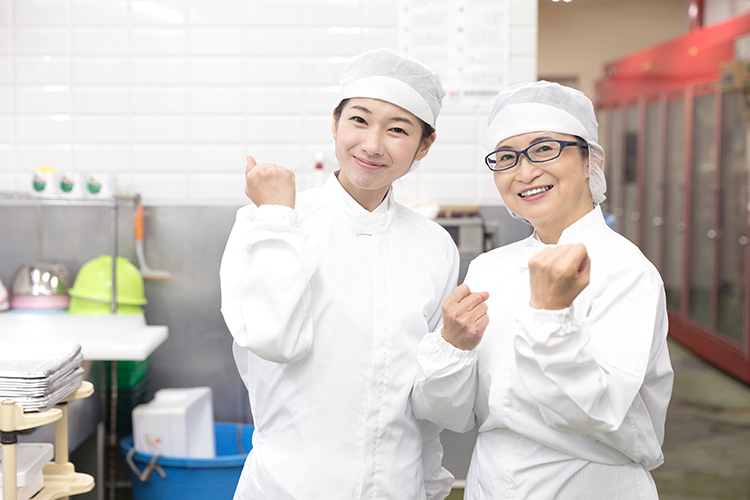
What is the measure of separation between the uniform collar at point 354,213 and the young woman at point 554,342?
0.25 metres

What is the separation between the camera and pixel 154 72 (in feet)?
9.68

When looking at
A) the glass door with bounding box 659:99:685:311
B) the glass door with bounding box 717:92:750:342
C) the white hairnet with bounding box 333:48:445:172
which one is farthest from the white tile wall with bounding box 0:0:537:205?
the glass door with bounding box 659:99:685:311

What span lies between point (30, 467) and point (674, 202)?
6406 millimetres

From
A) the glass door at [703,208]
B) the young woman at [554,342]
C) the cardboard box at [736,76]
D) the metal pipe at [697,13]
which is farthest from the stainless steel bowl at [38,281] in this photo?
the metal pipe at [697,13]

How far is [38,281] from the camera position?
278cm

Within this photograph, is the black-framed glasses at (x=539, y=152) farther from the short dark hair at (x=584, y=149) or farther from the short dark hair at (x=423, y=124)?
the short dark hair at (x=423, y=124)

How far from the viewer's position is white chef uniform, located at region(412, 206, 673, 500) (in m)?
1.16

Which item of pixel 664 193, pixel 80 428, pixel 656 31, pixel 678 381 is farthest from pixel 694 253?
pixel 80 428

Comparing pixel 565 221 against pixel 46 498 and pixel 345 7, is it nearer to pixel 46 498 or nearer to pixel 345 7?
pixel 46 498

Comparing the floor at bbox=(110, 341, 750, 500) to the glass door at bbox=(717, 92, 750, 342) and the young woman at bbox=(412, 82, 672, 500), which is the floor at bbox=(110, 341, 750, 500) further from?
the young woman at bbox=(412, 82, 672, 500)

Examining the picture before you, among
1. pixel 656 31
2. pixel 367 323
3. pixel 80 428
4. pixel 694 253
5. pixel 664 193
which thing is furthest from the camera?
pixel 656 31

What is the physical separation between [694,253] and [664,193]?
86 cm

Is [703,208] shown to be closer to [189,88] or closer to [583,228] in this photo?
[189,88]

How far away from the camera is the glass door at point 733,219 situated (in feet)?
17.1
